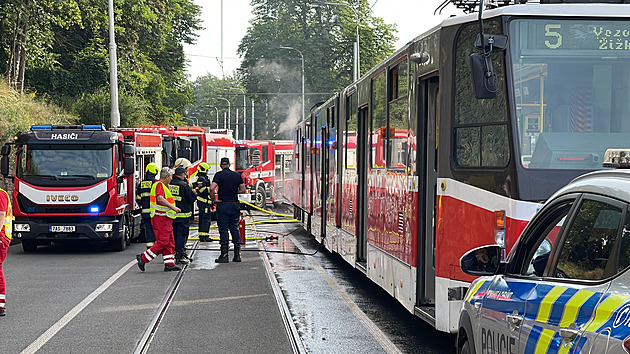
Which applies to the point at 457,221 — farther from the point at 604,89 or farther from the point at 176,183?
the point at 176,183

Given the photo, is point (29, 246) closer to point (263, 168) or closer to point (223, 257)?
point (223, 257)

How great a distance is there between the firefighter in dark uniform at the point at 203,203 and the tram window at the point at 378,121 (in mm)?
9863

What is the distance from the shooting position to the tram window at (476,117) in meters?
7.73

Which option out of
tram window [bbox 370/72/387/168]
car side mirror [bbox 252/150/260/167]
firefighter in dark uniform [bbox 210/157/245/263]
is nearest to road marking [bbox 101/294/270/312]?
tram window [bbox 370/72/387/168]

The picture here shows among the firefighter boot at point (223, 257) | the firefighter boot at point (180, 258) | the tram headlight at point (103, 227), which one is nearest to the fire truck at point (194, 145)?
the tram headlight at point (103, 227)

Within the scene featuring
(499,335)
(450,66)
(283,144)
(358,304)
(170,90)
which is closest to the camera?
(499,335)

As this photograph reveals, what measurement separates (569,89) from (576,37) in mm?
437

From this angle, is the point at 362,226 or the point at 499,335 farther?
the point at 362,226

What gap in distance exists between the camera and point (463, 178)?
8.12 metres

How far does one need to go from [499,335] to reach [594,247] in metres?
1.10

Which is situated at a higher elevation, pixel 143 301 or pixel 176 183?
pixel 176 183

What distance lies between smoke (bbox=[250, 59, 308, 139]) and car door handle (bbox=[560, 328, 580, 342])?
68.5m

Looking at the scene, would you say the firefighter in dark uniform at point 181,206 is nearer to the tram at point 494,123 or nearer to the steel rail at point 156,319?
the steel rail at point 156,319

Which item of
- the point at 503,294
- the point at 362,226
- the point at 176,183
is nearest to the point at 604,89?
the point at 503,294
